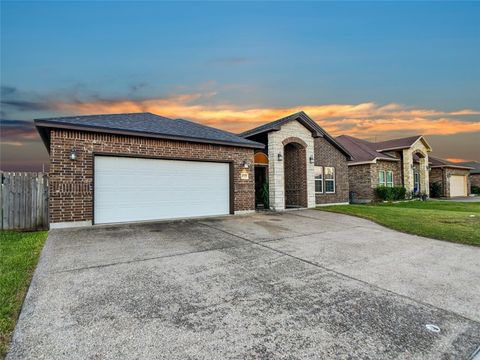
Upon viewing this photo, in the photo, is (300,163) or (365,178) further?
(365,178)

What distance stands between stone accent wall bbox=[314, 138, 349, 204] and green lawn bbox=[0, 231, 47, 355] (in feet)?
47.4

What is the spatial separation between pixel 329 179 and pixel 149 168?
12.1m

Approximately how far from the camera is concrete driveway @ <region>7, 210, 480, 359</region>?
7.72ft

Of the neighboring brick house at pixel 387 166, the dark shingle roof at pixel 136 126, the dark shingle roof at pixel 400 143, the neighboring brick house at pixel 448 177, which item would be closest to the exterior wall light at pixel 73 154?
the dark shingle roof at pixel 136 126

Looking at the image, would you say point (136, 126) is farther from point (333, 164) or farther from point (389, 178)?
point (389, 178)

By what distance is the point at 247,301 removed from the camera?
3.29 meters

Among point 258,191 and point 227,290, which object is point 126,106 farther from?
point 227,290

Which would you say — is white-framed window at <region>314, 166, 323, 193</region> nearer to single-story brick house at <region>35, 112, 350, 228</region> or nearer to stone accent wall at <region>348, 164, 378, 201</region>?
single-story brick house at <region>35, 112, 350, 228</region>

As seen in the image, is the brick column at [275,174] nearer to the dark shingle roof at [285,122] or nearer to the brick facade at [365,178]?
the dark shingle roof at [285,122]

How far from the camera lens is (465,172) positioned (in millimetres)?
30938

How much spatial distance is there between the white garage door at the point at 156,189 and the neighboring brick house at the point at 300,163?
3.29 m

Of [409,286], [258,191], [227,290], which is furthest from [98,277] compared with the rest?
[258,191]

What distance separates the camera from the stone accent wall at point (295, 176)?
1510cm

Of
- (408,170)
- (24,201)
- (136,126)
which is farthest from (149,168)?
(408,170)
